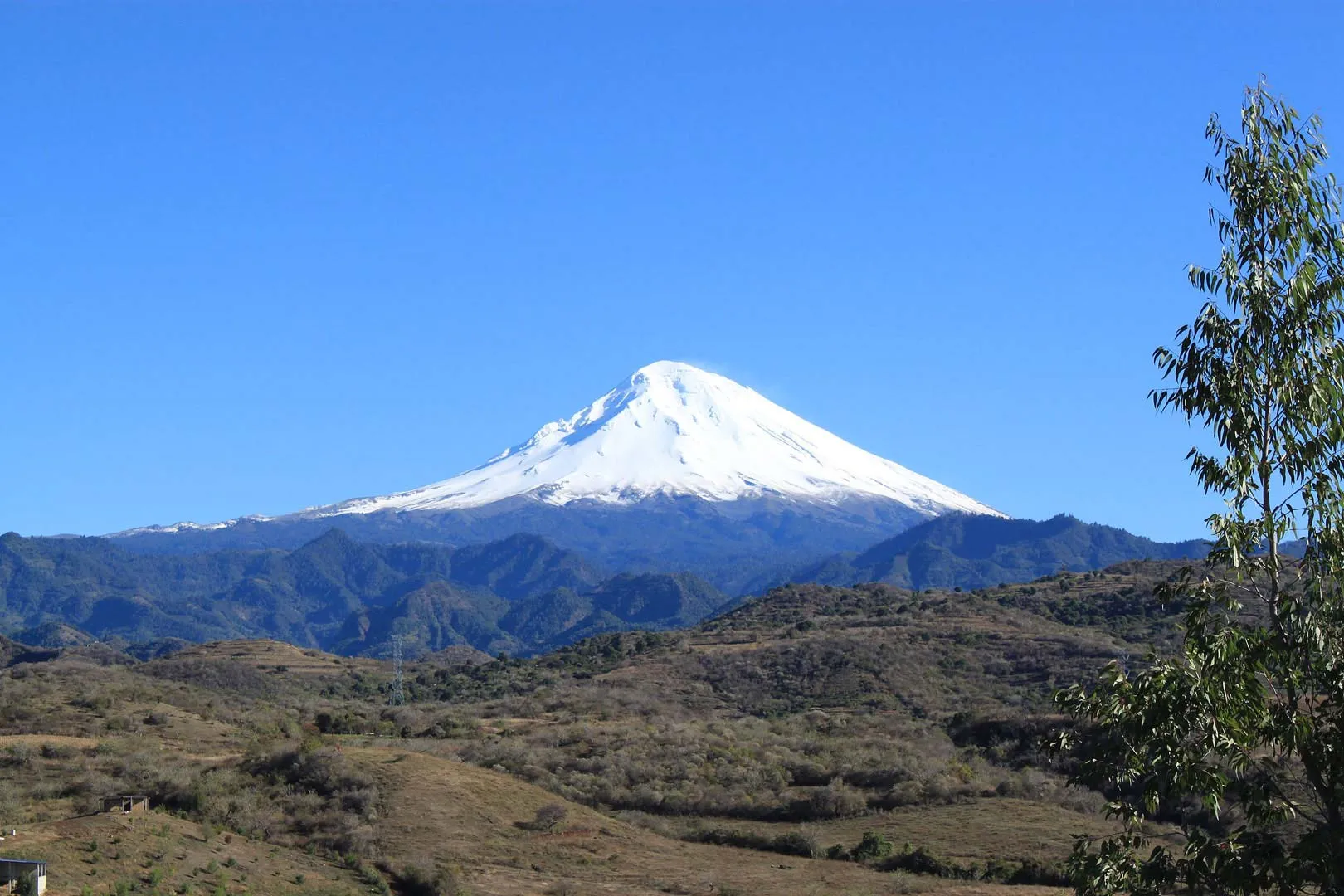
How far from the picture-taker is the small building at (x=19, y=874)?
25297 mm

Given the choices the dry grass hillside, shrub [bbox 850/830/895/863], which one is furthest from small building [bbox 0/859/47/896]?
shrub [bbox 850/830/895/863]

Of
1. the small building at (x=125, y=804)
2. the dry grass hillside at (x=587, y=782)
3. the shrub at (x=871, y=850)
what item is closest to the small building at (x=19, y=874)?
the dry grass hillside at (x=587, y=782)

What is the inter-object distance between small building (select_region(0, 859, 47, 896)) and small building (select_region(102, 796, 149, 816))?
20.4ft

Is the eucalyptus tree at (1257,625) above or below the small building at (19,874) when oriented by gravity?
above

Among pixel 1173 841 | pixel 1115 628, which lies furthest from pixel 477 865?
pixel 1115 628

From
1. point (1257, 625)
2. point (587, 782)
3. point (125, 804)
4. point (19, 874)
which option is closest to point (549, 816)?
point (587, 782)

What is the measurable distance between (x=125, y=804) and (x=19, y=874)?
7377mm

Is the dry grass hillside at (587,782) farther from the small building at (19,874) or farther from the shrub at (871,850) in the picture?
the small building at (19,874)

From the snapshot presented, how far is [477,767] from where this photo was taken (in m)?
43.9

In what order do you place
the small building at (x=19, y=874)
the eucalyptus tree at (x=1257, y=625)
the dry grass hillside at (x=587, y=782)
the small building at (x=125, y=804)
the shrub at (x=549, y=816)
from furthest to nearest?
the shrub at (x=549, y=816)
the dry grass hillside at (x=587, y=782)
the small building at (x=125, y=804)
the small building at (x=19, y=874)
the eucalyptus tree at (x=1257, y=625)

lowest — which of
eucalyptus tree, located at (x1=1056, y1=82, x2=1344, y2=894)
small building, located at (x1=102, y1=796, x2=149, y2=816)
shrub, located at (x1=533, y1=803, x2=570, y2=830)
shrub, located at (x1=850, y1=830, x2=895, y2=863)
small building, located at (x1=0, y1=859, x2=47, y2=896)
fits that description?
shrub, located at (x1=850, y1=830, x2=895, y2=863)

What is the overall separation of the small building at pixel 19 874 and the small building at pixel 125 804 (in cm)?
622

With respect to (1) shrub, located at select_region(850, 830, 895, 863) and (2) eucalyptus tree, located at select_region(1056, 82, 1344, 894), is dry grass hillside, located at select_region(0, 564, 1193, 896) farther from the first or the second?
(2) eucalyptus tree, located at select_region(1056, 82, 1344, 894)

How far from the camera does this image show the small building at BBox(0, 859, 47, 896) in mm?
25297
